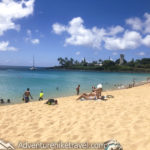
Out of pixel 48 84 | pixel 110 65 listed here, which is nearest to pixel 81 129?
pixel 48 84

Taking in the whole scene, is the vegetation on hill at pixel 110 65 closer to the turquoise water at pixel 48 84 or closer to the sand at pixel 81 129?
the turquoise water at pixel 48 84

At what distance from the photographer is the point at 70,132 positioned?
13.8ft

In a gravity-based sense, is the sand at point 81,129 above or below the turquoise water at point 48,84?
above

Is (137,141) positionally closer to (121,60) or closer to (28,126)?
(28,126)

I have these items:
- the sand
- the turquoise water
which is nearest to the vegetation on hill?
the turquoise water

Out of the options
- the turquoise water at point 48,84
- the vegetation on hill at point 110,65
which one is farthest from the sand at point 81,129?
the vegetation on hill at point 110,65

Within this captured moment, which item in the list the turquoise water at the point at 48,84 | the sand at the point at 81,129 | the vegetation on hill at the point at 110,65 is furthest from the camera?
the vegetation on hill at the point at 110,65

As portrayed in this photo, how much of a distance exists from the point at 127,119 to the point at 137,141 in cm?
163

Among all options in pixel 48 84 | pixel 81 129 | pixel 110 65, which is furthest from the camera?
pixel 110 65

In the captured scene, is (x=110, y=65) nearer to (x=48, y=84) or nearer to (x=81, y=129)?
(x=48, y=84)

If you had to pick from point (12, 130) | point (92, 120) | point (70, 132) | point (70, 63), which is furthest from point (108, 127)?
point (70, 63)

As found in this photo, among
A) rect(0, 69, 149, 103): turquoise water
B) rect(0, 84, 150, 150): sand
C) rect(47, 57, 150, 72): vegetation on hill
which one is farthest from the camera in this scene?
rect(47, 57, 150, 72): vegetation on hill

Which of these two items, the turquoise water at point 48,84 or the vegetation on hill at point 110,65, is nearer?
the turquoise water at point 48,84

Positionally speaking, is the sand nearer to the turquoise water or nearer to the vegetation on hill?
the turquoise water
